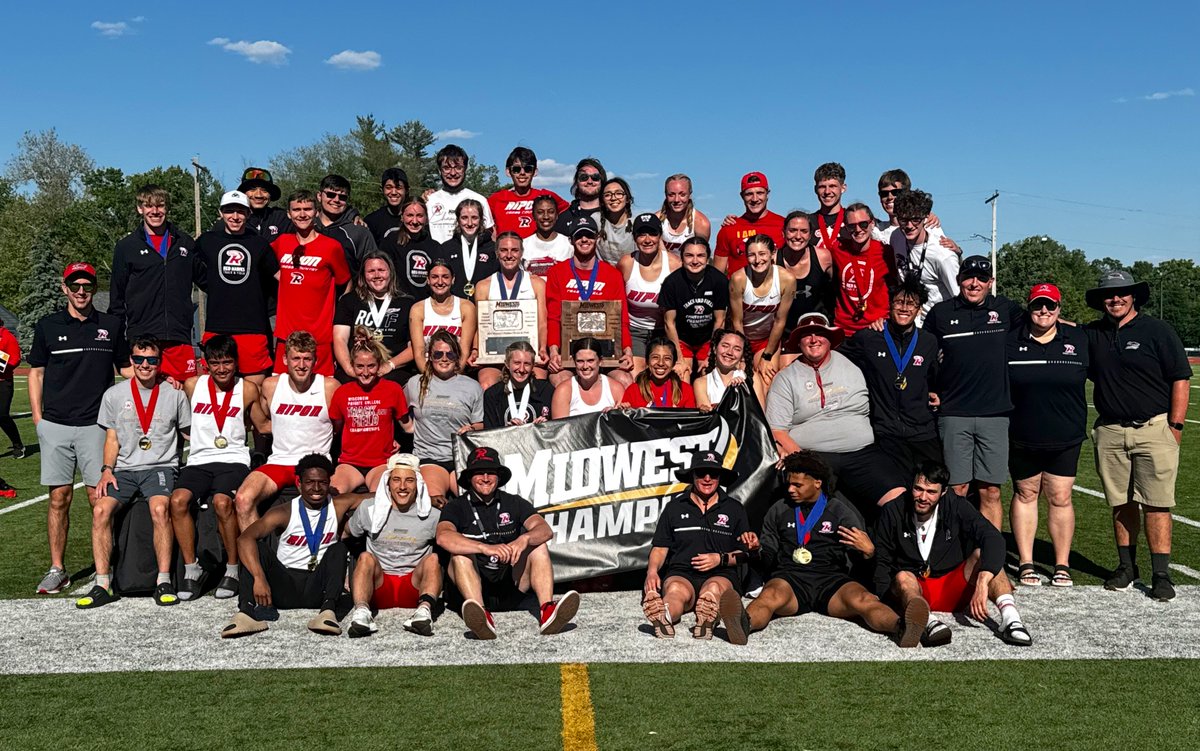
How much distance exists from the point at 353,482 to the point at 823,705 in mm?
3751

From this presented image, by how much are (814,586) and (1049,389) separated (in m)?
2.38

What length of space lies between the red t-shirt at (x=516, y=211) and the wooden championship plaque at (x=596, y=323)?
2.03 m

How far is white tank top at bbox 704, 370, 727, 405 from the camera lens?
25.1ft

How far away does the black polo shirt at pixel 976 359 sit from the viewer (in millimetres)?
7273

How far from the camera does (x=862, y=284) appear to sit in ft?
27.8

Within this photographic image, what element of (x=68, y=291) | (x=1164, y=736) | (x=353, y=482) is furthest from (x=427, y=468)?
(x=1164, y=736)

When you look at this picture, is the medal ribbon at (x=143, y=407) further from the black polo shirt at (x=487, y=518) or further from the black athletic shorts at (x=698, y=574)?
the black athletic shorts at (x=698, y=574)

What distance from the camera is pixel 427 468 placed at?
7.21m

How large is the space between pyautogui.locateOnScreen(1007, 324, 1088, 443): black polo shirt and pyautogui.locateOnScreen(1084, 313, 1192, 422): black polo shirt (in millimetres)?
168

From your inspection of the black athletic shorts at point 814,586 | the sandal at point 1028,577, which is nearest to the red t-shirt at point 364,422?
the black athletic shorts at point 814,586

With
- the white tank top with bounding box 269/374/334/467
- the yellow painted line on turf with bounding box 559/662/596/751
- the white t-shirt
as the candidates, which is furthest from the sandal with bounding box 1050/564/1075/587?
the white t-shirt

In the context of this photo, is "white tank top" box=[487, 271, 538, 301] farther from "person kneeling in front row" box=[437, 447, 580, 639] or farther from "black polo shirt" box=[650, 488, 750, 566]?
"black polo shirt" box=[650, 488, 750, 566]

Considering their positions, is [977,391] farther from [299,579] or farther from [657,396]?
[299,579]

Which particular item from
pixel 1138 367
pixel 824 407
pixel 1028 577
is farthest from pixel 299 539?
pixel 1138 367
